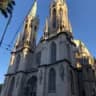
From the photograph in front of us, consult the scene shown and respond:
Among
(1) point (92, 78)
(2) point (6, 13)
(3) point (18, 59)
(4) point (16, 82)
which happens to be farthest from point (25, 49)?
(2) point (6, 13)

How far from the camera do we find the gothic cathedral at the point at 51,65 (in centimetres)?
2634

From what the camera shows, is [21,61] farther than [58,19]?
No

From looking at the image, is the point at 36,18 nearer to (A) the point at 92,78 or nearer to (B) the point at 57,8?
(B) the point at 57,8

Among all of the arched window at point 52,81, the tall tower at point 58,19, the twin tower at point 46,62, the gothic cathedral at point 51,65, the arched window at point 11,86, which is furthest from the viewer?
the tall tower at point 58,19

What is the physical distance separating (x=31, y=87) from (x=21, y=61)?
5.98 meters

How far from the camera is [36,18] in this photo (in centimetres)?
4319

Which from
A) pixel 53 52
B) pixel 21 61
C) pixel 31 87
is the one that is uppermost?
pixel 53 52

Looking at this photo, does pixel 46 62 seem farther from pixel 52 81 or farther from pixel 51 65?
pixel 52 81

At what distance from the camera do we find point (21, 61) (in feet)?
111

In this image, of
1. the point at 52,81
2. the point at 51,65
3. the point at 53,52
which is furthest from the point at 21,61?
the point at 52,81

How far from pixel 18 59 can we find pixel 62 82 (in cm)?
1319

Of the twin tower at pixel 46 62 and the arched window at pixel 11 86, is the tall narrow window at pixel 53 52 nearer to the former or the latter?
the twin tower at pixel 46 62

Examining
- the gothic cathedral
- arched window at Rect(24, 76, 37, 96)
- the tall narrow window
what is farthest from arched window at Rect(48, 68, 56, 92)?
arched window at Rect(24, 76, 37, 96)

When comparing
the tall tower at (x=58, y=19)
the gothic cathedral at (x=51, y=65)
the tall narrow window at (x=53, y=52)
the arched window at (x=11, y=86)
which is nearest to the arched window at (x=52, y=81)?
the gothic cathedral at (x=51, y=65)
